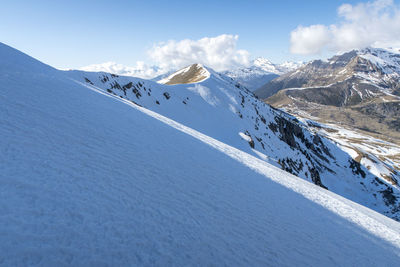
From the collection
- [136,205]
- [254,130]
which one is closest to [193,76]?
[254,130]

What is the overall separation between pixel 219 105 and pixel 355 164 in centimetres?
7234

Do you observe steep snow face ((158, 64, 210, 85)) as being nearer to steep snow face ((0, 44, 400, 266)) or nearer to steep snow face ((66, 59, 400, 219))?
steep snow face ((66, 59, 400, 219))

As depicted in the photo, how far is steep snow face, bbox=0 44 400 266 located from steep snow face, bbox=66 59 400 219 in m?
26.6

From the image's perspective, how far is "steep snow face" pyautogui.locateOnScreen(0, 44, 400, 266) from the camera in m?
4.80

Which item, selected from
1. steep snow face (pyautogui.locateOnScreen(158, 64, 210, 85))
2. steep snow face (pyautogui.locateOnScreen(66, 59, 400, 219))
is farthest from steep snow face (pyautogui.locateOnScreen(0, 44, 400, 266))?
steep snow face (pyautogui.locateOnScreen(158, 64, 210, 85))

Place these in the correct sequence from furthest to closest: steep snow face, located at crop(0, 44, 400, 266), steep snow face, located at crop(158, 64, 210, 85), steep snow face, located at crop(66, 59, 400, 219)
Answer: steep snow face, located at crop(158, 64, 210, 85), steep snow face, located at crop(66, 59, 400, 219), steep snow face, located at crop(0, 44, 400, 266)

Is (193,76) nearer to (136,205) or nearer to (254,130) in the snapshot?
(254,130)

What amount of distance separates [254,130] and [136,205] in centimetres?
5779

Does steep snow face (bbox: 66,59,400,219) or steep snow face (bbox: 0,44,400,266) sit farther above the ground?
steep snow face (bbox: 66,59,400,219)

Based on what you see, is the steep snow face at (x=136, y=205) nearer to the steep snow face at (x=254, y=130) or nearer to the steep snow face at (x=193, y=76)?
the steep snow face at (x=254, y=130)

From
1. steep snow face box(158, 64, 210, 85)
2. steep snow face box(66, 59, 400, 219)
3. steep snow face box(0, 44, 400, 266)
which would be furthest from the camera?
steep snow face box(158, 64, 210, 85)

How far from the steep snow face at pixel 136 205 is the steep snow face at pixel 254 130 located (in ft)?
87.2

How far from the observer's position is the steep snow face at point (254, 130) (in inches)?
1777

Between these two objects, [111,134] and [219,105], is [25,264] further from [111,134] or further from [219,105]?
[219,105]
